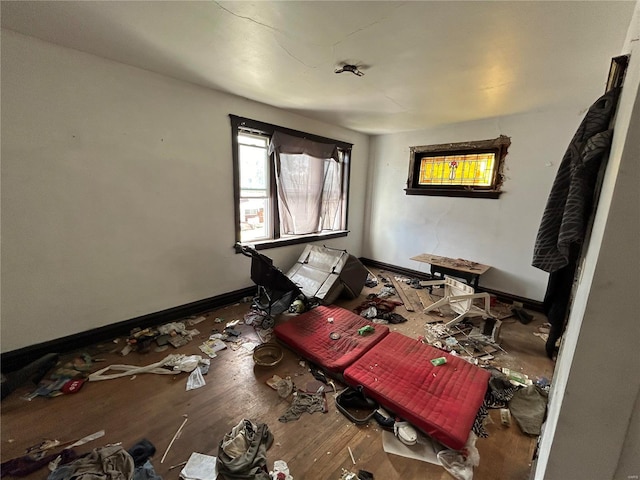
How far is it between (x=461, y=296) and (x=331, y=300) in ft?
4.72

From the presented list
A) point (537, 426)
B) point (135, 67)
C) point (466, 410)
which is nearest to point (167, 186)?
point (135, 67)

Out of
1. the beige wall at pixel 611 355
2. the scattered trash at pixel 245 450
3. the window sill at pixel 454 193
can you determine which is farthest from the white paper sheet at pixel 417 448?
the window sill at pixel 454 193

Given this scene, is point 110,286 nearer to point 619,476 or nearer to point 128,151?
point 128,151

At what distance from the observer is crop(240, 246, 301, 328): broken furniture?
8.38ft

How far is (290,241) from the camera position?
145 inches

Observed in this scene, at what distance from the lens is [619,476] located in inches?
25.3

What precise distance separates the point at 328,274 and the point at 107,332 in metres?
2.29

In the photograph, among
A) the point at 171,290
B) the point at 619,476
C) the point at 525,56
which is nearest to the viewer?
the point at 619,476

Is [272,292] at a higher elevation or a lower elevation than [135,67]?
lower

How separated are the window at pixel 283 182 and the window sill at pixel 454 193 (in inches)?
50.0

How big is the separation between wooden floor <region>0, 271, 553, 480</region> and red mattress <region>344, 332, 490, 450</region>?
0.17 meters

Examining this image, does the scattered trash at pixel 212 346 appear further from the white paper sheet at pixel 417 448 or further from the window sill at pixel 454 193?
the window sill at pixel 454 193

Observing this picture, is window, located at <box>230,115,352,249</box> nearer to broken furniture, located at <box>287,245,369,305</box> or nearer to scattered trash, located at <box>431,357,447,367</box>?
broken furniture, located at <box>287,245,369,305</box>

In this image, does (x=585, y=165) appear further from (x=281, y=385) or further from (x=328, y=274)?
(x=328, y=274)
